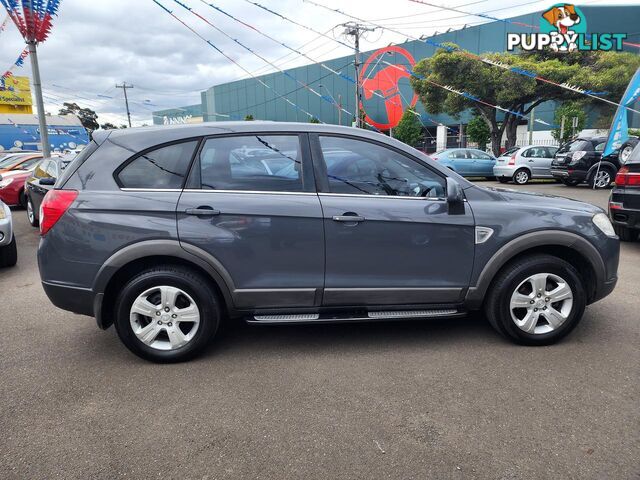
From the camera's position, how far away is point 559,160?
1535 centimetres

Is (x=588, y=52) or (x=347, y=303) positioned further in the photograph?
(x=588, y=52)

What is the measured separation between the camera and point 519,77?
72.3 feet

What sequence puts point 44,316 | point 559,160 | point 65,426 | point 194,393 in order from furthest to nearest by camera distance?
point 559,160, point 44,316, point 194,393, point 65,426

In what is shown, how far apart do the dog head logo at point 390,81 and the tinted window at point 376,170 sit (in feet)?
118

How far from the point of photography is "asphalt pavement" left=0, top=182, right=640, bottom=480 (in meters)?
2.29

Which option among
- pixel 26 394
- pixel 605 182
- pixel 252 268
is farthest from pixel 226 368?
pixel 605 182

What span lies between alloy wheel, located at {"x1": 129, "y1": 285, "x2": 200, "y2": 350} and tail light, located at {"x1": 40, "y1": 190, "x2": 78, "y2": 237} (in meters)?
0.78

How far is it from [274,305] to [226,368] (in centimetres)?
56

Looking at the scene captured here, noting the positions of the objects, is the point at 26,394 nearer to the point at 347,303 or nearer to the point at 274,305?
the point at 274,305

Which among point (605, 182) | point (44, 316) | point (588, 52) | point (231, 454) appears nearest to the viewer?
point (231, 454)

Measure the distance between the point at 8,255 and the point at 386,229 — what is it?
18.0 feet

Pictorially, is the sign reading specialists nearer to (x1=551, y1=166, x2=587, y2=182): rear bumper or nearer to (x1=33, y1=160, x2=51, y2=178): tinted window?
(x1=551, y1=166, x2=587, y2=182): rear bumper

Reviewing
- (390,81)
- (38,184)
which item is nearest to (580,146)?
(38,184)

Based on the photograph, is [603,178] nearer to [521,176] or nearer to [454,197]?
[521,176]
